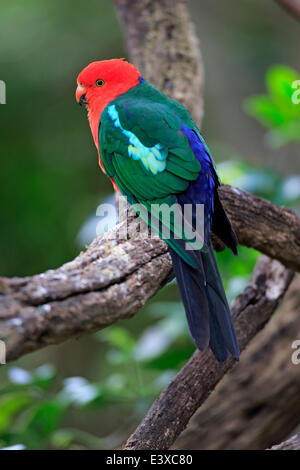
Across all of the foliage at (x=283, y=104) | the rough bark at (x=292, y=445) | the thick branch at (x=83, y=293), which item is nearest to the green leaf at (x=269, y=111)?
the foliage at (x=283, y=104)

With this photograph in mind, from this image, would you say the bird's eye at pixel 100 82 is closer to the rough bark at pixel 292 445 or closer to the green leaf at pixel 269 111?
the green leaf at pixel 269 111

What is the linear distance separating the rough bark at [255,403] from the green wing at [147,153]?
1.14m

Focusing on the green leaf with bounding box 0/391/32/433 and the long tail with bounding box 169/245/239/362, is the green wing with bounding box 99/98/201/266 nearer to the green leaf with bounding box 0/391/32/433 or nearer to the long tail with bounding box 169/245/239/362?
the long tail with bounding box 169/245/239/362

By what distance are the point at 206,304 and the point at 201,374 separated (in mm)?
515

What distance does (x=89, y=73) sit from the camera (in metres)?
2.66

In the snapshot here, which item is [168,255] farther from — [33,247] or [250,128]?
[250,128]

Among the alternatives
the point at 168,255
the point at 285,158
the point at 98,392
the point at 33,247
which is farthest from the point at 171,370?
the point at 285,158

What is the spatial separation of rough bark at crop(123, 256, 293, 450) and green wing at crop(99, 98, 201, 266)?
58 cm

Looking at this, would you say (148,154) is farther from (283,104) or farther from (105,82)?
(283,104)

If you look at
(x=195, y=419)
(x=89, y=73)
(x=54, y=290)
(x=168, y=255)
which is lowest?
(x=54, y=290)

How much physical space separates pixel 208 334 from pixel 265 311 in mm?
813

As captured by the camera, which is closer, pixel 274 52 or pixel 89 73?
pixel 89 73

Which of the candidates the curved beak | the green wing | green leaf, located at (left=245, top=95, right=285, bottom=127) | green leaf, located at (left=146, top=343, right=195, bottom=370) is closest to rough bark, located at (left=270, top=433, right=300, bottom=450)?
the green wing

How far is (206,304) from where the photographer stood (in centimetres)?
172
